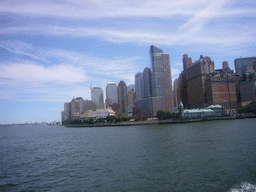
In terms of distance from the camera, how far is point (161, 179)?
25.1 metres

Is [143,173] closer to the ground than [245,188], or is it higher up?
higher up

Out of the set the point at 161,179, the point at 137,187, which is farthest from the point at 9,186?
the point at 161,179

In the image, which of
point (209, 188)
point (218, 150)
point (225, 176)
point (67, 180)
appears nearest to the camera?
point (209, 188)

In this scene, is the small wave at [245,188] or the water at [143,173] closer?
the small wave at [245,188]

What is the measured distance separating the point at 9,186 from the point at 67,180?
7.04 metres

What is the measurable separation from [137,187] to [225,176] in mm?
10697

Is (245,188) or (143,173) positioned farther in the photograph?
(143,173)

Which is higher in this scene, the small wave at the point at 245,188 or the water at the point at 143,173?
the water at the point at 143,173

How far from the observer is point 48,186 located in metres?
25.2

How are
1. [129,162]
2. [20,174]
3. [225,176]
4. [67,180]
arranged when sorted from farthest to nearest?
[129,162] → [20,174] → [67,180] → [225,176]

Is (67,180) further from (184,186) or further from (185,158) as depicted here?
(185,158)

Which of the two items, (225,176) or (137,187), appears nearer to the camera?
(137,187)

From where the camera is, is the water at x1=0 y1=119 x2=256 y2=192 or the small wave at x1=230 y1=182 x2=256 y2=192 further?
the water at x1=0 y1=119 x2=256 y2=192

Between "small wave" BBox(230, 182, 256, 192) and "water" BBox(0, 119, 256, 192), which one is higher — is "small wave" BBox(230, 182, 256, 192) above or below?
below
